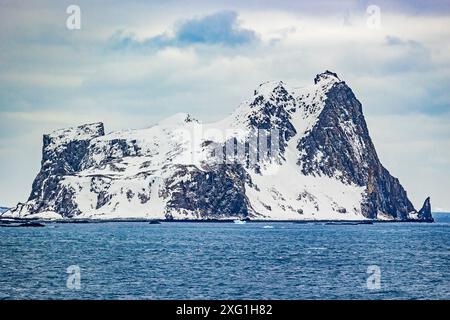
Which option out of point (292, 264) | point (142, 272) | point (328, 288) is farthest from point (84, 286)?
point (292, 264)

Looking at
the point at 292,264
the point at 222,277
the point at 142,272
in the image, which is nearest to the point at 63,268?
the point at 142,272

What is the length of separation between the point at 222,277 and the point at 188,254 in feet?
151

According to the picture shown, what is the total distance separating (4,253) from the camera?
146 m

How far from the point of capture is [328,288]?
88.9 meters

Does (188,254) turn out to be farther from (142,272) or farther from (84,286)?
(84,286)
